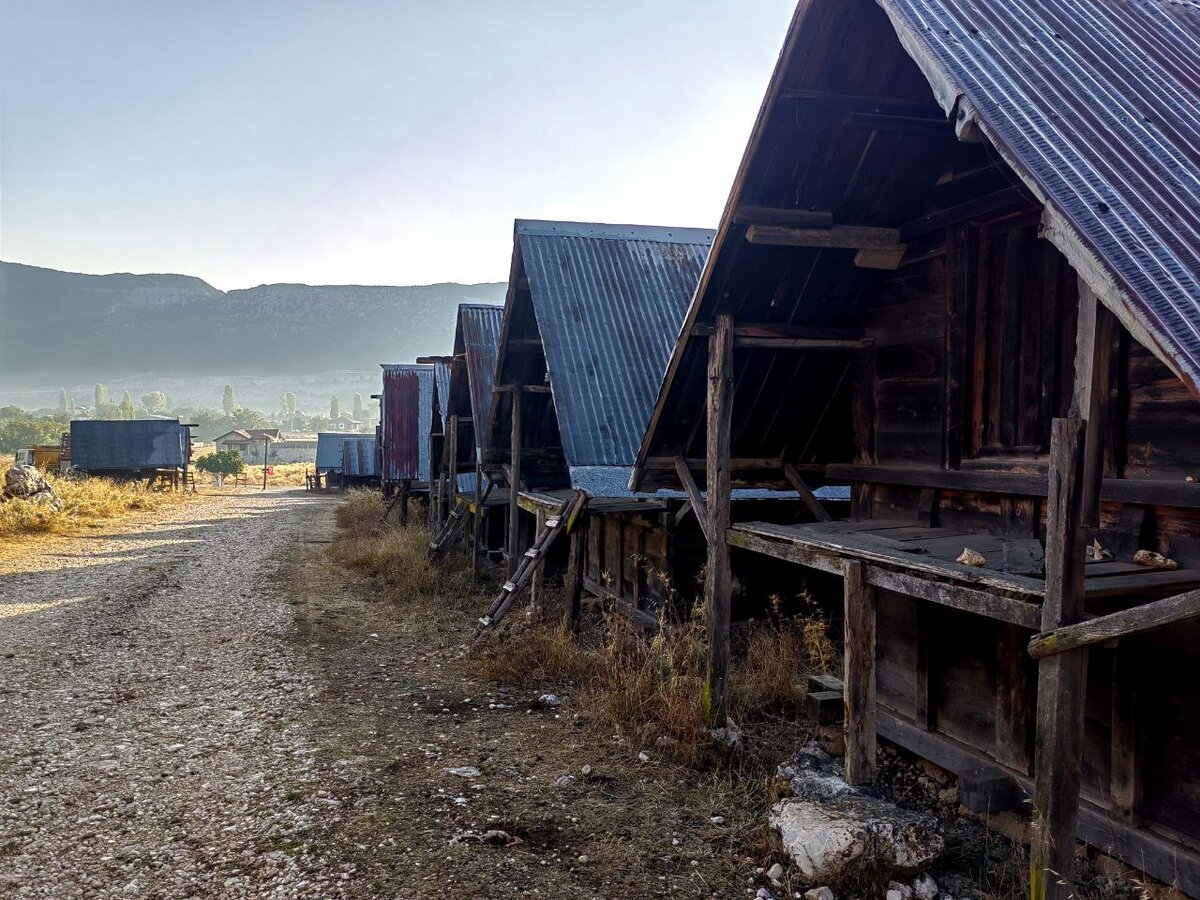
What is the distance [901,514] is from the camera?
622 centimetres

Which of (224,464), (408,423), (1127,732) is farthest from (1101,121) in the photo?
(224,464)

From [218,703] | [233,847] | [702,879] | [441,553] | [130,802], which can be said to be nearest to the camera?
[702,879]

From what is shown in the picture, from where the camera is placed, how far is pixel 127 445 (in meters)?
36.1

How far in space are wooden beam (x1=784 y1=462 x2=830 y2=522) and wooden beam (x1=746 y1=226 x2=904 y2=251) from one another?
6.58 feet

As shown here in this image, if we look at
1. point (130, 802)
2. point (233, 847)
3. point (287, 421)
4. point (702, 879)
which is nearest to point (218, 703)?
point (130, 802)

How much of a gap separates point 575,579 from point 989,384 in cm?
531

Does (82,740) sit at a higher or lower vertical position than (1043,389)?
lower

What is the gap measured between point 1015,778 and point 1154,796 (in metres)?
0.81

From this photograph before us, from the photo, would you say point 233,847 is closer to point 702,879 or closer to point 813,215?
point 702,879

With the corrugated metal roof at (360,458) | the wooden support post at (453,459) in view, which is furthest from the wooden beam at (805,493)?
the corrugated metal roof at (360,458)

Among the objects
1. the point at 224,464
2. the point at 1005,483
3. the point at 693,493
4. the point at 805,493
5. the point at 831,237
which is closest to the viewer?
the point at 1005,483

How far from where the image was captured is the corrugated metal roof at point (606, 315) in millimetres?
9266

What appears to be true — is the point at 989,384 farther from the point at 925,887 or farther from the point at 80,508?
the point at 80,508

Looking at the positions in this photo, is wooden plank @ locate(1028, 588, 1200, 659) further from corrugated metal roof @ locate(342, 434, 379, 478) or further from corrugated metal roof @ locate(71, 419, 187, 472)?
corrugated metal roof @ locate(342, 434, 379, 478)
